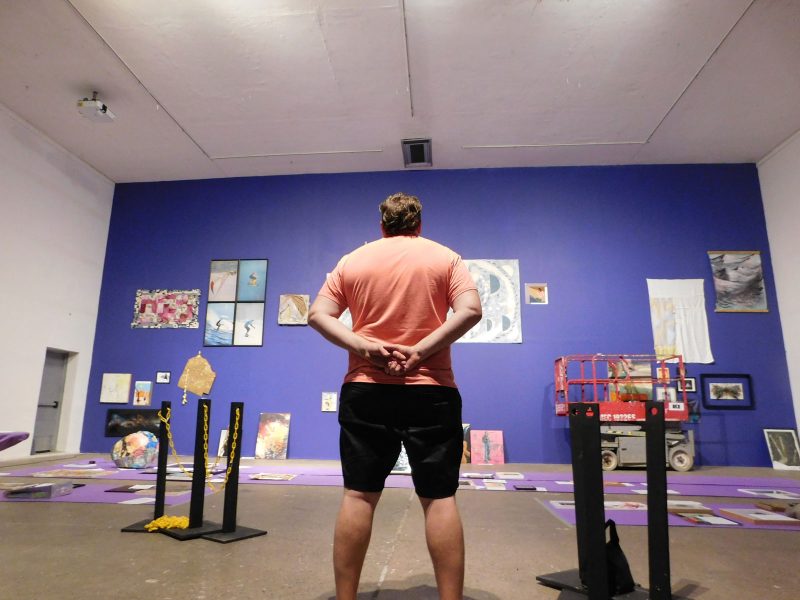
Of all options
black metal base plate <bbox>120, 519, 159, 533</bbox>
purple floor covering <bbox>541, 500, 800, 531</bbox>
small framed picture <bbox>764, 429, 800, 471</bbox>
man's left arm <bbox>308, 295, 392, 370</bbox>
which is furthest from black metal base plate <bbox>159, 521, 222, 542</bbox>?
small framed picture <bbox>764, 429, 800, 471</bbox>

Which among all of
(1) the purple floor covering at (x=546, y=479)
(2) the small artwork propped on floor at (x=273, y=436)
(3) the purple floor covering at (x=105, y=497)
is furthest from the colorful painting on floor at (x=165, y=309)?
(3) the purple floor covering at (x=105, y=497)

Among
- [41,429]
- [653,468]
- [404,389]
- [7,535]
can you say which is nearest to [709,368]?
[653,468]

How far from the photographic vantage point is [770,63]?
455 cm

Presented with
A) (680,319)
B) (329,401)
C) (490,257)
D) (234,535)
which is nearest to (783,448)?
(680,319)

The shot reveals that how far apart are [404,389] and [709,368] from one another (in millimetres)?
5698

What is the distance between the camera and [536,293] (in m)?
6.12

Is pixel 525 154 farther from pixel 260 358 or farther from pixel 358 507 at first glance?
pixel 358 507

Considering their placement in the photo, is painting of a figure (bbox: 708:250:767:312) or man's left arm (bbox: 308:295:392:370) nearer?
man's left arm (bbox: 308:295:392:370)

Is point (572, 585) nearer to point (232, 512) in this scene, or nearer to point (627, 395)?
→ point (232, 512)

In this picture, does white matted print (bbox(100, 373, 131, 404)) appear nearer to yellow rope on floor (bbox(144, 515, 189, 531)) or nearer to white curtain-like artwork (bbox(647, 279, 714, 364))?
yellow rope on floor (bbox(144, 515, 189, 531))

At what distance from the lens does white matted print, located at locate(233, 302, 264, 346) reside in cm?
623

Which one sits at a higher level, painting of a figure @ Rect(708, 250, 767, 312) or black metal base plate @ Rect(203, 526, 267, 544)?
painting of a figure @ Rect(708, 250, 767, 312)

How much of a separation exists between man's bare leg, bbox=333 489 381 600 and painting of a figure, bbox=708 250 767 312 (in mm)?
6002

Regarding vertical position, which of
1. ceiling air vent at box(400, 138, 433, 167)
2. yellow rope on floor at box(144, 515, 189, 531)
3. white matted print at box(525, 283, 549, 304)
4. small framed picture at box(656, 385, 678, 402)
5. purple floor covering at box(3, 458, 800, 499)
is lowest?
purple floor covering at box(3, 458, 800, 499)
